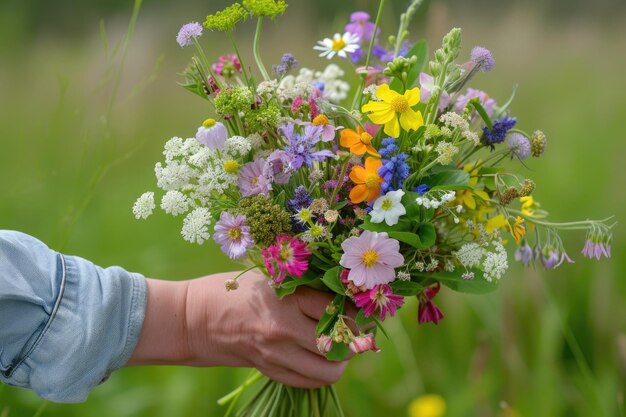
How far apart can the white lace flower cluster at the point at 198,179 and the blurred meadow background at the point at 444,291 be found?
0.26 m

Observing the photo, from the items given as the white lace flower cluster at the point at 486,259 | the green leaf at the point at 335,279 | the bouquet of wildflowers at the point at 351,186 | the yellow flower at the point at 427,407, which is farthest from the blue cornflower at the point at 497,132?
the yellow flower at the point at 427,407

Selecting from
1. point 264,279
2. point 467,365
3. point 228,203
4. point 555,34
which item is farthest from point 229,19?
point 555,34

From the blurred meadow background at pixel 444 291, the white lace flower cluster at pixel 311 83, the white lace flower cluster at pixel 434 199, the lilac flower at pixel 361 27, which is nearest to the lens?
the white lace flower cluster at pixel 434 199

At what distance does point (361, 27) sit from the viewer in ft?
3.14

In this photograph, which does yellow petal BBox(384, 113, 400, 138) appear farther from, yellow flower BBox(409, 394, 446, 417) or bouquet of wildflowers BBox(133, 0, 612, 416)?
yellow flower BBox(409, 394, 446, 417)

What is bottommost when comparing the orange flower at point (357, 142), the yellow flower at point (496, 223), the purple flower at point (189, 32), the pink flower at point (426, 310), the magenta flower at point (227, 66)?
the pink flower at point (426, 310)

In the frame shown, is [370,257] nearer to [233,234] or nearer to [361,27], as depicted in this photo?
[233,234]

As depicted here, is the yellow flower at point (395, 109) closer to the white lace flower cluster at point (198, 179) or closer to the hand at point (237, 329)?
the white lace flower cluster at point (198, 179)

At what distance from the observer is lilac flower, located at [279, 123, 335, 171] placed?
76cm

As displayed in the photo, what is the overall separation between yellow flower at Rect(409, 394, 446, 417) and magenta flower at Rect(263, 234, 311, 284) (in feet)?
2.64

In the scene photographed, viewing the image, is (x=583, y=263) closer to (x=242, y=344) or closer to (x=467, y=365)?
(x=467, y=365)

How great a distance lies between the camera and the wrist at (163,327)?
0.92m

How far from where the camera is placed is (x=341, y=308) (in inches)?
32.4

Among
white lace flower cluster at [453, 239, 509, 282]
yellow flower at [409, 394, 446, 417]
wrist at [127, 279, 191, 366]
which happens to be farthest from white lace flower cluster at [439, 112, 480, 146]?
yellow flower at [409, 394, 446, 417]
